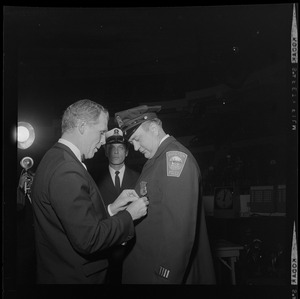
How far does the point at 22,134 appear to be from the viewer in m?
2.35

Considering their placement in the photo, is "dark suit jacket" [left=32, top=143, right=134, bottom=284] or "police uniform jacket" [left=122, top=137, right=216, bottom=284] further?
"police uniform jacket" [left=122, top=137, right=216, bottom=284]

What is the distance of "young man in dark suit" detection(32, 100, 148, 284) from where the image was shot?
7.08 ft

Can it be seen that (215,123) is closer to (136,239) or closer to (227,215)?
(227,215)

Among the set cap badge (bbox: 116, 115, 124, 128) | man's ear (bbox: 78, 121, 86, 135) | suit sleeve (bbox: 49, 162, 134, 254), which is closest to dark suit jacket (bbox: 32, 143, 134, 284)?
suit sleeve (bbox: 49, 162, 134, 254)

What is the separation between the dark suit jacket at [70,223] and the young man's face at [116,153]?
0.16 meters

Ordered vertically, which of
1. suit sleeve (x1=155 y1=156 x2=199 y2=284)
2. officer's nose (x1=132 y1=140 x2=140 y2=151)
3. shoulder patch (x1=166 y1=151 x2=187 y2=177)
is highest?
officer's nose (x1=132 y1=140 x2=140 y2=151)

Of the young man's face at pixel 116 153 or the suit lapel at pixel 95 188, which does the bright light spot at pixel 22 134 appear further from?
the young man's face at pixel 116 153

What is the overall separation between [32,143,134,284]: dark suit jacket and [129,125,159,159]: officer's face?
0.27 meters

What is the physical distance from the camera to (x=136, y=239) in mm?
2303

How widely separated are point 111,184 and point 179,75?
1.91ft

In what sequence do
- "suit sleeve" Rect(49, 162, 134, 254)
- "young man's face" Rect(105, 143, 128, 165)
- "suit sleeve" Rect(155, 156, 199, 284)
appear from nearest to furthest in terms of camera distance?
"suit sleeve" Rect(49, 162, 134, 254) → "suit sleeve" Rect(155, 156, 199, 284) → "young man's face" Rect(105, 143, 128, 165)

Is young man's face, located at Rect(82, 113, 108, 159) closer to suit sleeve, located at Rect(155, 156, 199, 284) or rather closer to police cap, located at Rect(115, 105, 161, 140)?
police cap, located at Rect(115, 105, 161, 140)

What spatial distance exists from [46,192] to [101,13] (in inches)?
33.2

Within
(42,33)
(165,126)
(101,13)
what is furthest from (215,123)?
(42,33)
